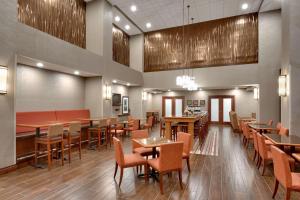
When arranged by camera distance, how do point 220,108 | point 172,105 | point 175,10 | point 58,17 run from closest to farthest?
point 58,17 < point 175,10 < point 220,108 < point 172,105

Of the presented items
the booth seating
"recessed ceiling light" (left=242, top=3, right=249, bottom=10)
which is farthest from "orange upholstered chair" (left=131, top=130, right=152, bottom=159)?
"recessed ceiling light" (left=242, top=3, right=249, bottom=10)

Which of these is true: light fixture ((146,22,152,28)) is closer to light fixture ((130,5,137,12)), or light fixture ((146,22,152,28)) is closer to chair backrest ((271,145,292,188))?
light fixture ((130,5,137,12))

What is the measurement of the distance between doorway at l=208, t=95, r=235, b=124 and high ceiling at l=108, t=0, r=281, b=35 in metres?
5.66

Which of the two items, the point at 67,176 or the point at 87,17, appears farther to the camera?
the point at 87,17

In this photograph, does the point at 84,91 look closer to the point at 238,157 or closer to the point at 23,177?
the point at 23,177

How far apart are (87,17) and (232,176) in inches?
305

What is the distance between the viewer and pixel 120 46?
10.3 meters

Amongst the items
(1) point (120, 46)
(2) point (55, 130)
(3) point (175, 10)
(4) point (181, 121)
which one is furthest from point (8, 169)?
(3) point (175, 10)

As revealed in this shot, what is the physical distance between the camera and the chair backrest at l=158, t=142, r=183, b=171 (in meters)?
3.02

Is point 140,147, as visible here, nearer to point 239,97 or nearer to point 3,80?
point 3,80

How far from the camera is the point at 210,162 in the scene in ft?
15.4

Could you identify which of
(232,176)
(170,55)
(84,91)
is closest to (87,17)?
(84,91)

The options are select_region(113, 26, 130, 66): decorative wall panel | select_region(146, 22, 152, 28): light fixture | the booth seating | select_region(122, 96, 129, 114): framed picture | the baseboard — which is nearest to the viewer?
the baseboard

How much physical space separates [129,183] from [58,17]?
6.29 m
